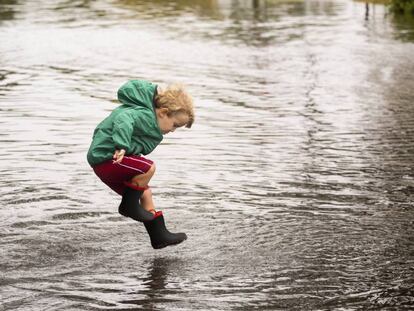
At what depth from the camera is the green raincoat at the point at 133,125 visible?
5562 millimetres

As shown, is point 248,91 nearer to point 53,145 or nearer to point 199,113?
point 199,113

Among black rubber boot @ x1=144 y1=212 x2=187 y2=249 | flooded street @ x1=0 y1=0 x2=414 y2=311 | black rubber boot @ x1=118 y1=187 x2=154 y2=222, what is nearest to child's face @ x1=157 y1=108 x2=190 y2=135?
black rubber boot @ x1=118 y1=187 x2=154 y2=222

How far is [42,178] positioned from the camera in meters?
7.73

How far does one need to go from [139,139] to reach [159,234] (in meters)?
0.55

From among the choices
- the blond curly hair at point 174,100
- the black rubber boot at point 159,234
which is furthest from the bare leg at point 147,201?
the blond curly hair at point 174,100

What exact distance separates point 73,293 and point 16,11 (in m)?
26.1

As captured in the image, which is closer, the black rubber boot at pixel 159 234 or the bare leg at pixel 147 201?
the black rubber boot at pixel 159 234

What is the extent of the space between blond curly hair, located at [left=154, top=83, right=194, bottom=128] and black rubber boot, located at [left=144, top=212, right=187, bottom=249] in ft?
2.03

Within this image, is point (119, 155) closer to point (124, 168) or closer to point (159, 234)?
point (124, 168)

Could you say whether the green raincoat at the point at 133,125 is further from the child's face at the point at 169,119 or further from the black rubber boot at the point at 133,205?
the black rubber boot at the point at 133,205

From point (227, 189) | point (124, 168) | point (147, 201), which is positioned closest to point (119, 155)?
point (124, 168)

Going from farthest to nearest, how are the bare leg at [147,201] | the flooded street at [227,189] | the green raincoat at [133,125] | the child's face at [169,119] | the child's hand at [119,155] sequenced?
the bare leg at [147,201], the child's face at [169,119], the green raincoat at [133,125], the child's hand at [119,155], the flooded street at [227,189]

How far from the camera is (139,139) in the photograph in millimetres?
5680

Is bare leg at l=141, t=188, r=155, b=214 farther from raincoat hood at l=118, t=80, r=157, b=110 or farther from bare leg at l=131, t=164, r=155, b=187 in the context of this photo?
raincoat hood at l=118, t=80, r=157, b=110
